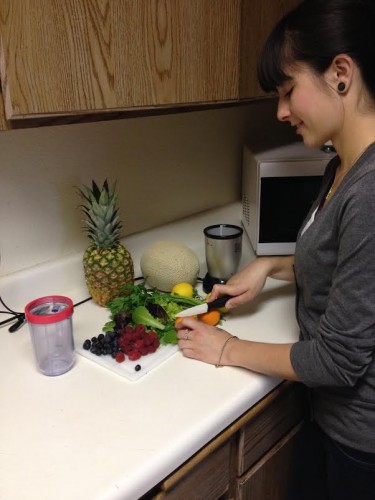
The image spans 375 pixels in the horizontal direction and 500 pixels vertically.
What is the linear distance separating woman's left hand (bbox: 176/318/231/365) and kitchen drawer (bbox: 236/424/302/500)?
0.90ft

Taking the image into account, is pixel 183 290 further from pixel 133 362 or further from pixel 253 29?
pixel 253 29

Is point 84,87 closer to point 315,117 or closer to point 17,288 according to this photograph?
point 315,117

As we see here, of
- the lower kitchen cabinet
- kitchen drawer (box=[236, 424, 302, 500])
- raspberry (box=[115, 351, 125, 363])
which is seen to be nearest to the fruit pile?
raspberry (box=[115, 351, 125, 363])

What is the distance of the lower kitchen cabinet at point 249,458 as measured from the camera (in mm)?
811

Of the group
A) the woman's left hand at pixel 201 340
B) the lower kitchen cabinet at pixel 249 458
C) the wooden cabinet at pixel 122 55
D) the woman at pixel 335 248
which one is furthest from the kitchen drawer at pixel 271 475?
the wooden cabinet at pixel 122 55

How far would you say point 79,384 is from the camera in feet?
2.93

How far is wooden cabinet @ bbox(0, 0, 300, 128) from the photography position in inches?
27.6

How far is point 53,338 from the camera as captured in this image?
3.06 ft

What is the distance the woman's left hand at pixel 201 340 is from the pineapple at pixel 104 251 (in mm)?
223

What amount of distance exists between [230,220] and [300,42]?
904 mm

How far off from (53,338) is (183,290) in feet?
1.17

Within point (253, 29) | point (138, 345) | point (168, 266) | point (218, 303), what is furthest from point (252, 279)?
point (253, 29)

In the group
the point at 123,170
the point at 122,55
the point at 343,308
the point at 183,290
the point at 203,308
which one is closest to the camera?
the point at 343,308

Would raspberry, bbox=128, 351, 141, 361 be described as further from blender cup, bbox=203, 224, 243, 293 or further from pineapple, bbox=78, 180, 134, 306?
blender cup, bbox=203, 224, 243, 293
